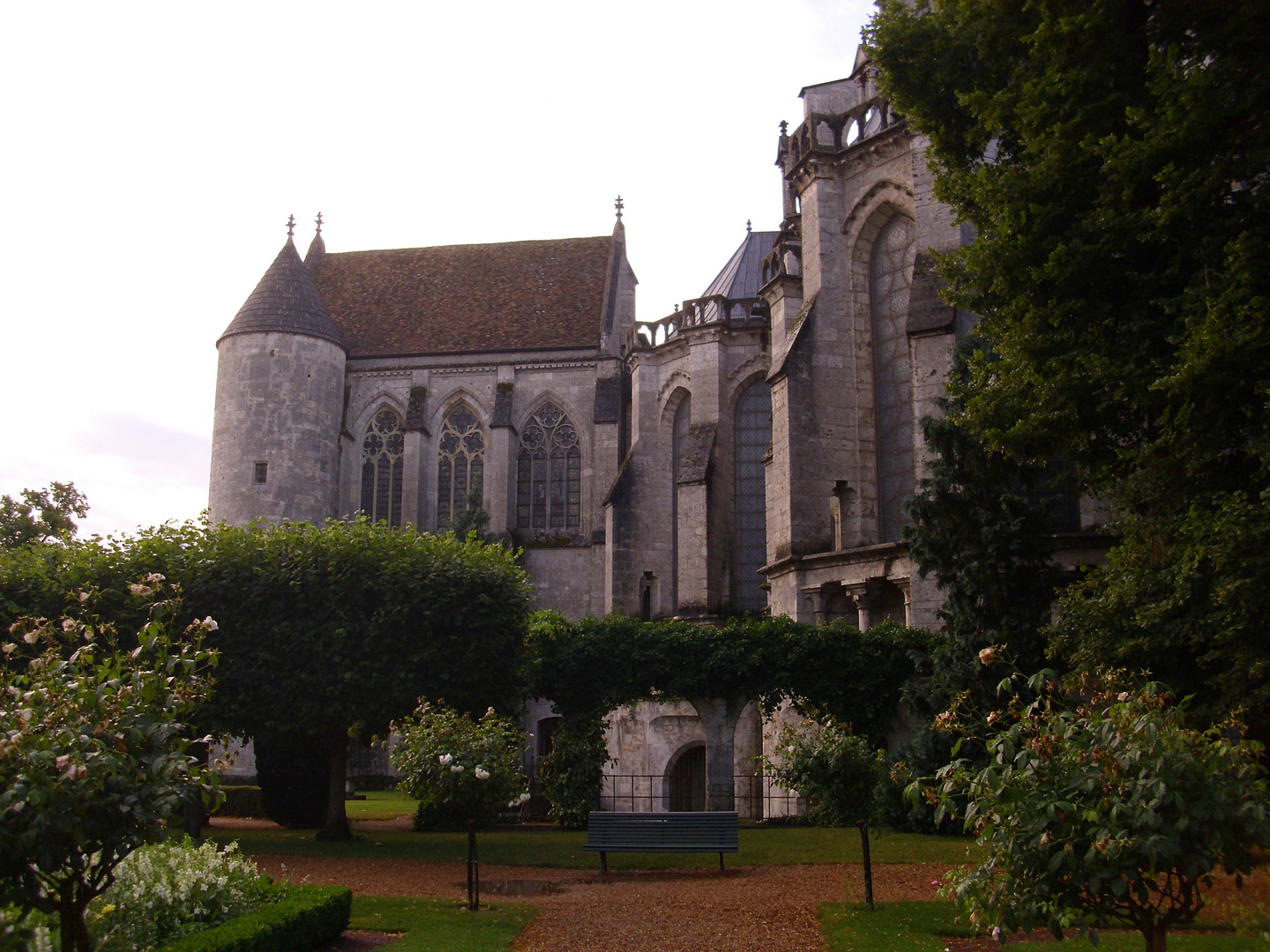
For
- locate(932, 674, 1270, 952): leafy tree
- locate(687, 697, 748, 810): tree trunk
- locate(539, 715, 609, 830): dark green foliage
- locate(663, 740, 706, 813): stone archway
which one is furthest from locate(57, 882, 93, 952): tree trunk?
locate(663, 740, 706, 813): stone archway

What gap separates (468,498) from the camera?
1405 inches

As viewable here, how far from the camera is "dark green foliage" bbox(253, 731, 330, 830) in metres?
22.0

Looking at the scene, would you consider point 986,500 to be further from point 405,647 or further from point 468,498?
point 468,498

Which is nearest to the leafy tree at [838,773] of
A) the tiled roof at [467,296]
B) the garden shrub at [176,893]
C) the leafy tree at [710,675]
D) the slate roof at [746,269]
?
the garden shrub at [176,893]

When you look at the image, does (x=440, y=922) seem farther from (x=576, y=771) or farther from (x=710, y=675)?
(x=710, y=675)

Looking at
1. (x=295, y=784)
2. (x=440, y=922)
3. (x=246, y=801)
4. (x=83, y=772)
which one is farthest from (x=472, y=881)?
(x=246, y=801)

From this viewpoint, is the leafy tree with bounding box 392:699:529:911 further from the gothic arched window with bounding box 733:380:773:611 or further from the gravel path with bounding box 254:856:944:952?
the gothic arched window with bounding box 733:380:773:611

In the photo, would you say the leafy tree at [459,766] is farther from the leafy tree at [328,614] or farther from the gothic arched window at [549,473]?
the gothic arched window at [549,473]

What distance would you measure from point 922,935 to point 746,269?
1022 inches

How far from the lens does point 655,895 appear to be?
13.5 metres

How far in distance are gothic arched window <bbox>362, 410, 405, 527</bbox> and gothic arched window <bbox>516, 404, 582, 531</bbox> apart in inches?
165

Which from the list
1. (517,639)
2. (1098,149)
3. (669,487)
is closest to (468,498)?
(669,487)

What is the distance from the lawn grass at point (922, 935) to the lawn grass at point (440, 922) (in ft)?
10.3

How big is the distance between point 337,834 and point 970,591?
37.3ft
